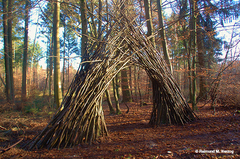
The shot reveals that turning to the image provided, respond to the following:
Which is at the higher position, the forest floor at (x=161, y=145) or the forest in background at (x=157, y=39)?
the forest in background at (x=157, y=39)

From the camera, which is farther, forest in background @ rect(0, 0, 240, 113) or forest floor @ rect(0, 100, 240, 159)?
forest in background @ rect(0, 0, 240, 113)

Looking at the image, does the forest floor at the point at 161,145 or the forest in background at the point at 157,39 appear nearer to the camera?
the forest floor at the point at 161,145

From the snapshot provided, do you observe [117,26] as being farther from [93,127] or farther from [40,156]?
[40,156]

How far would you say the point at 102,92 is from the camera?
3.00 meters

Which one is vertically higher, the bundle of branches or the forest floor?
the bundle of branches

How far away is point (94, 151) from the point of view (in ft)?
8.36

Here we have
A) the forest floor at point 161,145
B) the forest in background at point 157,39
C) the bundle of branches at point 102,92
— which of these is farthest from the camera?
the forest in background at point 157,39

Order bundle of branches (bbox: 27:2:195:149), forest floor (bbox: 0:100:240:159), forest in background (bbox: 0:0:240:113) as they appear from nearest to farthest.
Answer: forest floor (bbox: 0:100:240:159) < bundle of branches (bbox: 27:2:195:149) < forest in background (bbox: 0:0:240:113)

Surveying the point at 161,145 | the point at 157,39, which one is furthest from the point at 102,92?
the point at 157,39

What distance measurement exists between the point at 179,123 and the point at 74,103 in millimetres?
2855

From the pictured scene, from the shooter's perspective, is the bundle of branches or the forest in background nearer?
the bundle of branches

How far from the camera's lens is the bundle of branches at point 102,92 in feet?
9.09

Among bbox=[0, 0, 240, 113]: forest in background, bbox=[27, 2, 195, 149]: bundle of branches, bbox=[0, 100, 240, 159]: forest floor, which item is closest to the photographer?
bbox=[0, 100, 240, 159]: forest floor

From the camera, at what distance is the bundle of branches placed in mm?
2771
